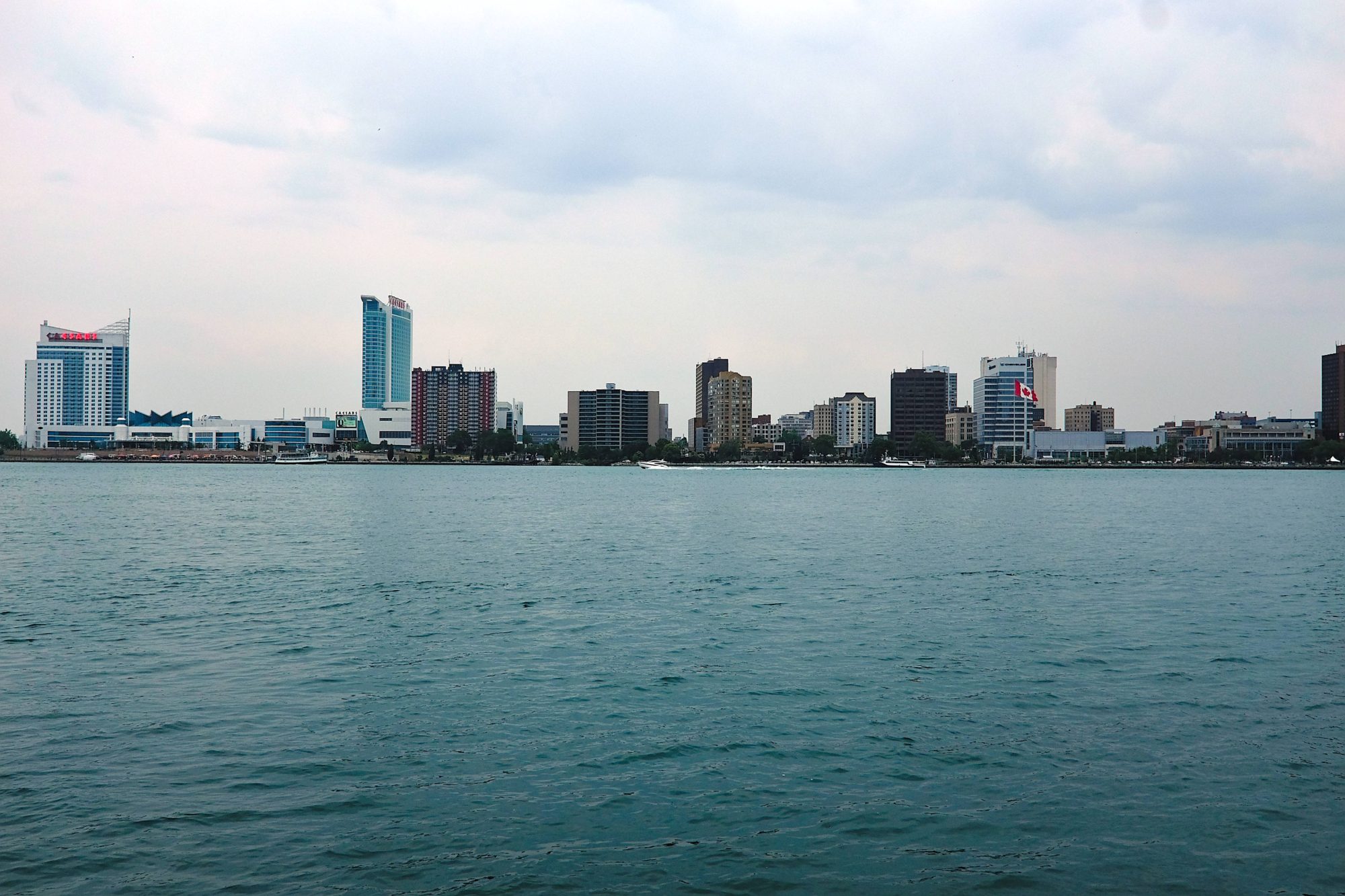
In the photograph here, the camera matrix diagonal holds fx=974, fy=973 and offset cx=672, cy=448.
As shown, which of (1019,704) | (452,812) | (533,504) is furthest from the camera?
(533,504)

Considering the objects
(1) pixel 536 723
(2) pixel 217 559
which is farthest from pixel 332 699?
(2) pixel 217 559

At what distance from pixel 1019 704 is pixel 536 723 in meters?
9.73

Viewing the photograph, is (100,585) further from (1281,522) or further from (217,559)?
(1281,522)

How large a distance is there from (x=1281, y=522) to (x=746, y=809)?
79673 mm

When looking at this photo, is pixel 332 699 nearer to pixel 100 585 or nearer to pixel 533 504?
pixel 100 585

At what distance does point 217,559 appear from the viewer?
47.0 m

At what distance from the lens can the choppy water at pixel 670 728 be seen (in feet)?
40.6

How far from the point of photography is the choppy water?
12.4 metres

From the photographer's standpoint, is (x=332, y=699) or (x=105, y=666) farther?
(x=105, y=666)

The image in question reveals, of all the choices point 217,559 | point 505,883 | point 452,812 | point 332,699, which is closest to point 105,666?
point 332,699

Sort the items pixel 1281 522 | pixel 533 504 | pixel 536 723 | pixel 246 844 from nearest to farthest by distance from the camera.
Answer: pixel 246 844 < pixel 536 723 < pixel 1281 522 < pixel 533 504

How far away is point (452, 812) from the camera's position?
13789 mm

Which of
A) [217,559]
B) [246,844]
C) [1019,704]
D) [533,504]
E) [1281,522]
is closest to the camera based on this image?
[246,844]

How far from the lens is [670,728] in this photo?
1812 cm
